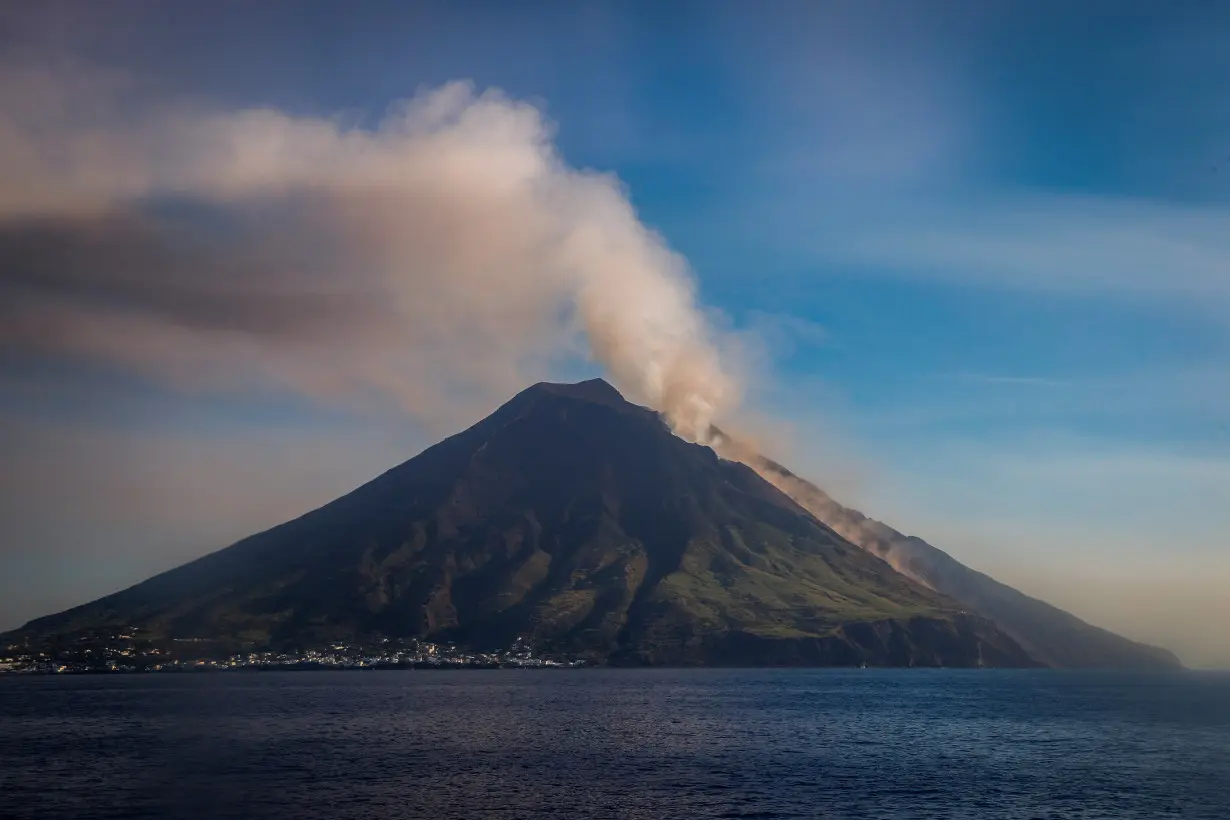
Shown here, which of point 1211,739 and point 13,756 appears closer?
point 13,756

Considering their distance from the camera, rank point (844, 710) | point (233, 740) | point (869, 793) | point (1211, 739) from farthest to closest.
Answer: point (844, 710), point (1211, 739), point (233, 740), point (869, 793)

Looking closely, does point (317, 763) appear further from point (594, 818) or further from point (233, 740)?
point (594, 818)

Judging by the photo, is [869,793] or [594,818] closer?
[594,818]

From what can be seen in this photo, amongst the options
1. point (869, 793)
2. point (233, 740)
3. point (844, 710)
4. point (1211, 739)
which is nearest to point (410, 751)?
point (233, 740)

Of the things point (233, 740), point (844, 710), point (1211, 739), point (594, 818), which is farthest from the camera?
point (844, 710)

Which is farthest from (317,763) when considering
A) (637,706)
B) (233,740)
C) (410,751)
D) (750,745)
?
(637,706)

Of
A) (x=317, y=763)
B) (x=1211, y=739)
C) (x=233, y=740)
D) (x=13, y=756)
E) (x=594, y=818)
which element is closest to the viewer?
(x=594, y=818)

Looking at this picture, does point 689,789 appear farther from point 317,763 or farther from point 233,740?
point 233,740
